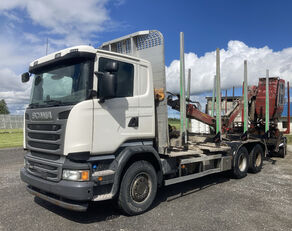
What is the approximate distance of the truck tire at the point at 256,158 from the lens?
8.11 meters

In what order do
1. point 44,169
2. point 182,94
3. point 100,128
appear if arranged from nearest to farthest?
point 100,128 → point 44,169 → point 182,94

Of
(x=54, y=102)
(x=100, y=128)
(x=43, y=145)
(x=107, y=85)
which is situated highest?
(x=107, y=85)

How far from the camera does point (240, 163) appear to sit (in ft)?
25.5

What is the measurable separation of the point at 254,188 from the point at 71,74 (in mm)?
5282

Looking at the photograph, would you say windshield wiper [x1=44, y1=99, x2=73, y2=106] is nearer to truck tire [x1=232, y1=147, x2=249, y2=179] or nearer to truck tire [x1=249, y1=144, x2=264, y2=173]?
truck tire [x1=232, y1=147, x2=249, y2=179]

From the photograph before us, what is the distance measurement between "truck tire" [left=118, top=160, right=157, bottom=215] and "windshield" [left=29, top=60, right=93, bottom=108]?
160cm

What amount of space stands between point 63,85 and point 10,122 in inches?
1384

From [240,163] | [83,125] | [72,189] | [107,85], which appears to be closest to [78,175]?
[72,189]

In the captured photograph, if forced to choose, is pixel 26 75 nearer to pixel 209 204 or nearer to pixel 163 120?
pixel 163 120

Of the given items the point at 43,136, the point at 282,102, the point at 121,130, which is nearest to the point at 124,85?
the point at 121,130

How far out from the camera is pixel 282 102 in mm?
10969

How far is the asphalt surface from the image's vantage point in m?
4.20

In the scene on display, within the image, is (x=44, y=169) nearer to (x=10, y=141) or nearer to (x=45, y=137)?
(x=45, y=137)

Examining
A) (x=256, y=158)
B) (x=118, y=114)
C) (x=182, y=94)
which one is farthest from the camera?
(x=256, y=158)
